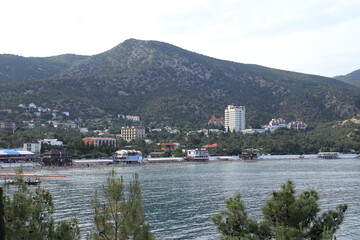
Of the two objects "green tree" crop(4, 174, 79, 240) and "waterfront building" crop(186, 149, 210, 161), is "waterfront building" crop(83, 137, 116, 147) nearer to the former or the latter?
"waterfront building" crop(186, 149, 210, 161)

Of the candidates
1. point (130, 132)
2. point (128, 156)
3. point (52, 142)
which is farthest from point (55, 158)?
point (130, 132)

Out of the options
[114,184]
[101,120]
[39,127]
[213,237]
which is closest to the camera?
[114,184]

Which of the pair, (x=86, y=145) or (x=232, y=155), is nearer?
(x=86, y=145)

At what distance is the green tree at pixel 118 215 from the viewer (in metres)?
18.8

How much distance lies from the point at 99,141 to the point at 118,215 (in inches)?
5249

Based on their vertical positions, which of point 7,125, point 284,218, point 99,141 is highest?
point 7,125

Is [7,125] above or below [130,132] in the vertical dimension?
above

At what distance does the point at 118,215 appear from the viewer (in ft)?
63.3

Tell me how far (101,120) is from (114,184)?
601 feet

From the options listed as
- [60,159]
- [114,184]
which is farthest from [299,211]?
[60,159]

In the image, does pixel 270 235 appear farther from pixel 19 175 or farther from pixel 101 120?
pixel 101 120

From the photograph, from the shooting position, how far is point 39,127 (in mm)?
161750

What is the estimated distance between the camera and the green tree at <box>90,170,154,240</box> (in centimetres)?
1880

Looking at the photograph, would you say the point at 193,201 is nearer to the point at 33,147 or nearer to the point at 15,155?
the point at 15,155
